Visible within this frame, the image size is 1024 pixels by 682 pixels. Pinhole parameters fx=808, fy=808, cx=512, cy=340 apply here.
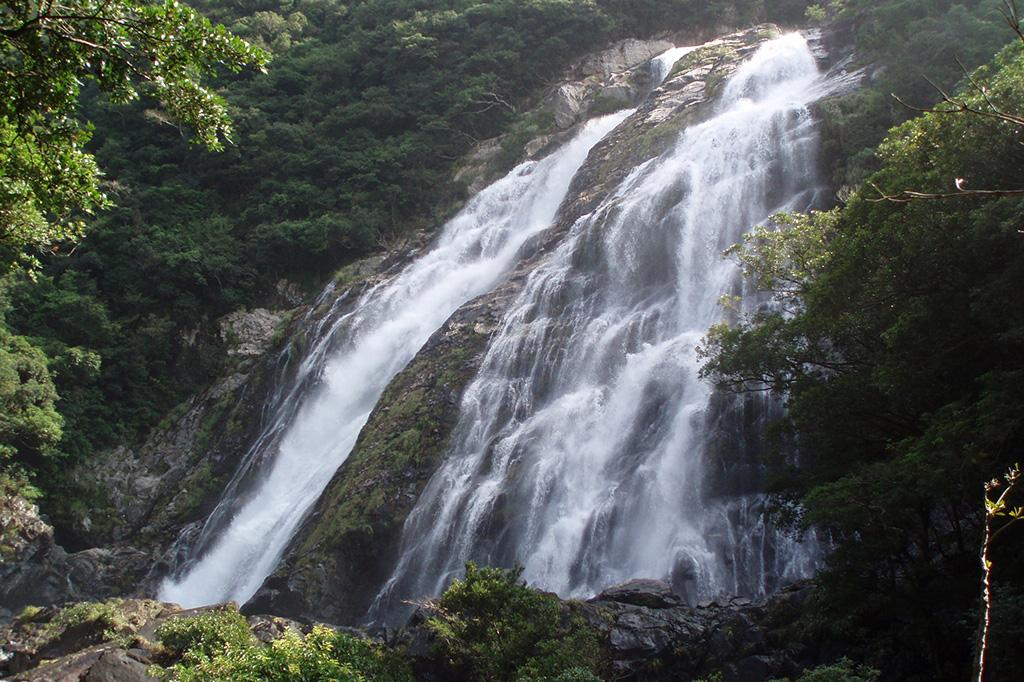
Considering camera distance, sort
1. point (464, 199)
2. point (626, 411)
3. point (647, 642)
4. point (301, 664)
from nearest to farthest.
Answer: point (301, 664) → point (647, 642) → point (626, 411) → point (464, 199)

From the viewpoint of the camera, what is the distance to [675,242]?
69.9 feet

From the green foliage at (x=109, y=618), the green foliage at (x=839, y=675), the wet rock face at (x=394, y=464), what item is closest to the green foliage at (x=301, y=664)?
the wet rock face at (x=394, y=464)

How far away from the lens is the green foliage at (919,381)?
8.58m

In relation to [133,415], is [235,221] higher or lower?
higher

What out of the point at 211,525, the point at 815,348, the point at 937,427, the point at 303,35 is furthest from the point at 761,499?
the point at 303,35

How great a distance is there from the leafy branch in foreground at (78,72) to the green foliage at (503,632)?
22.4 ft

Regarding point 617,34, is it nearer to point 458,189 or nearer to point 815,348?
point 458,189

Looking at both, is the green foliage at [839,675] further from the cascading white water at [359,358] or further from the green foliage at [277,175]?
the green foliage at [277,175]

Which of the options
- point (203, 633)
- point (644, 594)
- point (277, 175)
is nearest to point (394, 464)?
point (203, 633)

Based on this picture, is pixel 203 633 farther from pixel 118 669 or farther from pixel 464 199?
pixel 464 199

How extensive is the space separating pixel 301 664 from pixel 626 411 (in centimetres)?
988

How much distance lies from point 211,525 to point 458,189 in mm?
17783

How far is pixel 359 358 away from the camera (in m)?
26.6

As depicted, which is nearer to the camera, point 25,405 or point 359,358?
point 25,405
